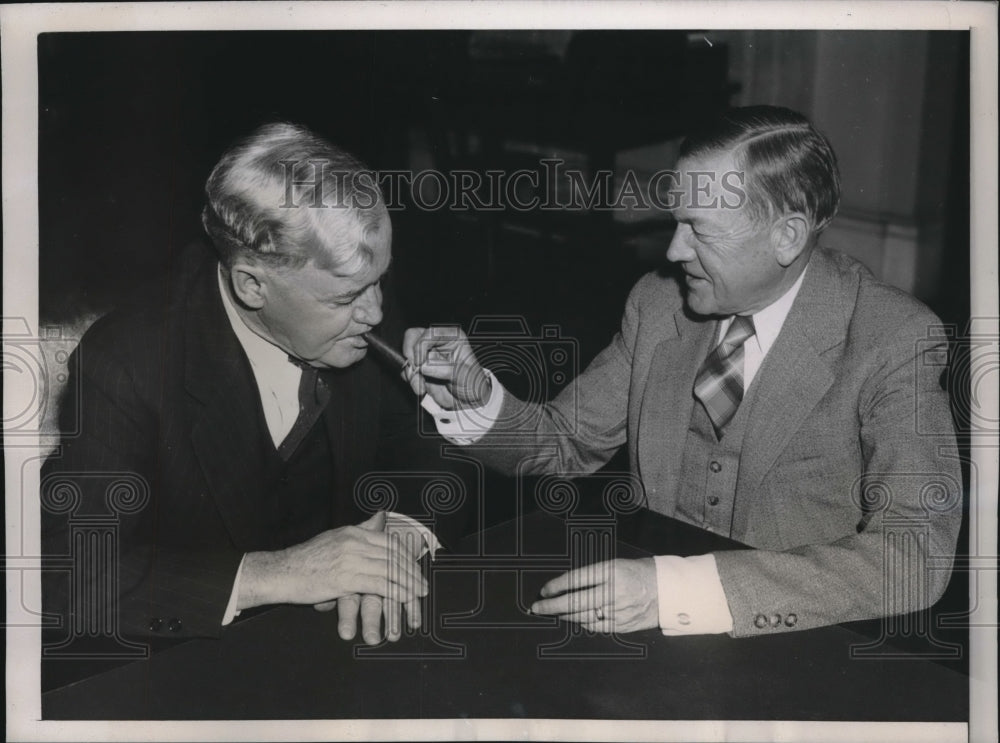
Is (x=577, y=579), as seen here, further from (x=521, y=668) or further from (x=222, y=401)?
(x=222, y=401)

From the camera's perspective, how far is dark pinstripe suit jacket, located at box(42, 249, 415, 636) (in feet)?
7.50

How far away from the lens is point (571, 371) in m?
2.34

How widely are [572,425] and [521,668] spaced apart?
1.94 feet

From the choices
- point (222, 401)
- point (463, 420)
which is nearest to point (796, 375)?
point (463, 420)

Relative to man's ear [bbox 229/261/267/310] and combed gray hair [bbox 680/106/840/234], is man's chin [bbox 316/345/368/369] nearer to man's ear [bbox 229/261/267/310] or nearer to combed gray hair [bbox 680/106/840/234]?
man's ear [bbox 229/261/267/310]

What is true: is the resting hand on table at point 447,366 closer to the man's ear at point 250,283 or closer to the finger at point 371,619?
the man's ear at point 250,283

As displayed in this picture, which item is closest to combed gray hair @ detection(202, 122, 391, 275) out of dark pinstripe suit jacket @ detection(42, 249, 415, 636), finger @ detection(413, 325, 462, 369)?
dark pinstripe suit jacket @ detection(42, 249, 415, 636)

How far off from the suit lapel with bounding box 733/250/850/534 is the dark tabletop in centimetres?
23

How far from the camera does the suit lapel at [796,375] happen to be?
2.21m

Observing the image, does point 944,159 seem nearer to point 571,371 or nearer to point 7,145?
point 571,371

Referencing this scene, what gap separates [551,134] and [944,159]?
3.08 feet

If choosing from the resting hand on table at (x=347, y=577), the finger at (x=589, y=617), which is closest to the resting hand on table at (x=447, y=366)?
the resting hand on table at (x=347, y=577)

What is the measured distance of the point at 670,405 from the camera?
7.55 ft

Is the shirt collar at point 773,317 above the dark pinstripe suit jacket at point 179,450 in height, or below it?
above
